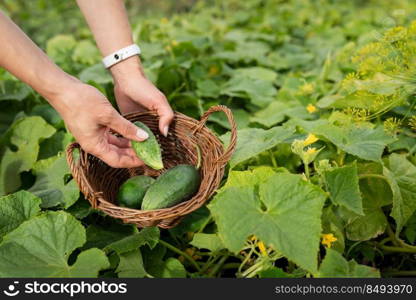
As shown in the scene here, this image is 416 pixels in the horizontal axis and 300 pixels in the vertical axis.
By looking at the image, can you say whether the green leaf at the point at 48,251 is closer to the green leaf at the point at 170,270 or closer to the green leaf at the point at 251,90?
the green leaf at the point at 170,270

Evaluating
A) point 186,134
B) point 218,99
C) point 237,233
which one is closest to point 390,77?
point 186,134

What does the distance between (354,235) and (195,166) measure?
0.74 m

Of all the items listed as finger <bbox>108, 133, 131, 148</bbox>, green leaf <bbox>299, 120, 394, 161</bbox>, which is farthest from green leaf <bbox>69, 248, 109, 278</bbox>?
green leaf <bbox>299, 120, 394, 161</bbox>

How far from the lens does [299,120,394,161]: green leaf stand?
191 cm

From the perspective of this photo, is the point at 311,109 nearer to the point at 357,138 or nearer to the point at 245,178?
the point at 357,138

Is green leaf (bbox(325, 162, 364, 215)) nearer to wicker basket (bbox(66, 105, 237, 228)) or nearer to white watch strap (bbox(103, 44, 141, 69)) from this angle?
wicker basket (bbox(66, 105, 237, 228))

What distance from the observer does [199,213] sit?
209cm

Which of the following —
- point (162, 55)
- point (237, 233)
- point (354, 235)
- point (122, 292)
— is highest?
point (162, 55)

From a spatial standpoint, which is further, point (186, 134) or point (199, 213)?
point (186, 134)

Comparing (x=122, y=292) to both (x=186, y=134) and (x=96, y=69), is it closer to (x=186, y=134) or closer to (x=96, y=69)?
(x=186, y=134)

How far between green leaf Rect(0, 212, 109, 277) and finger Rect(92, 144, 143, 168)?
27cm

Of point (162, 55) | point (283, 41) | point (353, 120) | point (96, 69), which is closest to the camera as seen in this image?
point (353, 120)

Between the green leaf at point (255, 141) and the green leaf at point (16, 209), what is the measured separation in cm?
81

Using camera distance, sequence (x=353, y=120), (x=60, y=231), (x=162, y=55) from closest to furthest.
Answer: (x=60, y=231) < (x=353, y=120) < (x=162, y=55)
